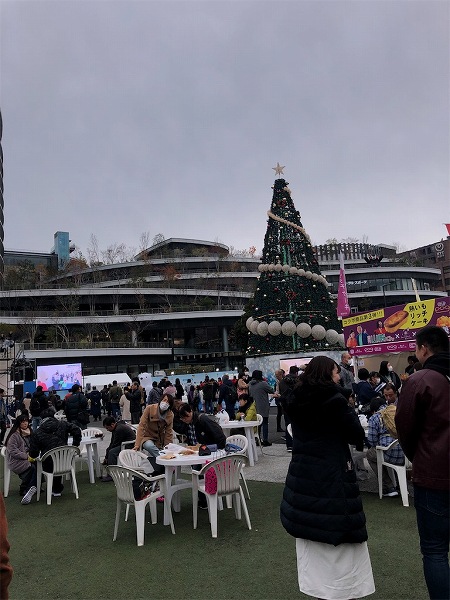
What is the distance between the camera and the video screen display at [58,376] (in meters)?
21.7

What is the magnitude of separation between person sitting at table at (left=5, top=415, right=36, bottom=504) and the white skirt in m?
5.81

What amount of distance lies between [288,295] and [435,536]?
17081 mm

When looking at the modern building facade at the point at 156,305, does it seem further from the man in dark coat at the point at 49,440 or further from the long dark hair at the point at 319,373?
the long dark hair at the point at 319,373

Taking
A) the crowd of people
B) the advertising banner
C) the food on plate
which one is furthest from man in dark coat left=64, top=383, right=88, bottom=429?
the food on plate

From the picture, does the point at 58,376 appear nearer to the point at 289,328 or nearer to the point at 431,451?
the point at 289,328

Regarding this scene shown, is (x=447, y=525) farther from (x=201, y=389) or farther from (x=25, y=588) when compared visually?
(x=201, y=389)

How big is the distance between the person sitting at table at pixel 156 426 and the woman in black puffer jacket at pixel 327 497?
3.58 metres

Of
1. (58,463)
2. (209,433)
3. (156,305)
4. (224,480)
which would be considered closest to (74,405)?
(58,463)

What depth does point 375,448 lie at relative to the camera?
6113 millimetres

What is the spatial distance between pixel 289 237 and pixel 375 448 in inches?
586

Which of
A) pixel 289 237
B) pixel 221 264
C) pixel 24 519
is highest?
pixel 221 264

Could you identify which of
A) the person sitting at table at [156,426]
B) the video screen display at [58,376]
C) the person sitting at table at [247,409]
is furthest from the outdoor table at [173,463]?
the video screen display at [58,376]

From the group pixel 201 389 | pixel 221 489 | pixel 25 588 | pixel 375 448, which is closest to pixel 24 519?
pixel 25 588

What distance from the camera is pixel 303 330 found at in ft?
62.1
